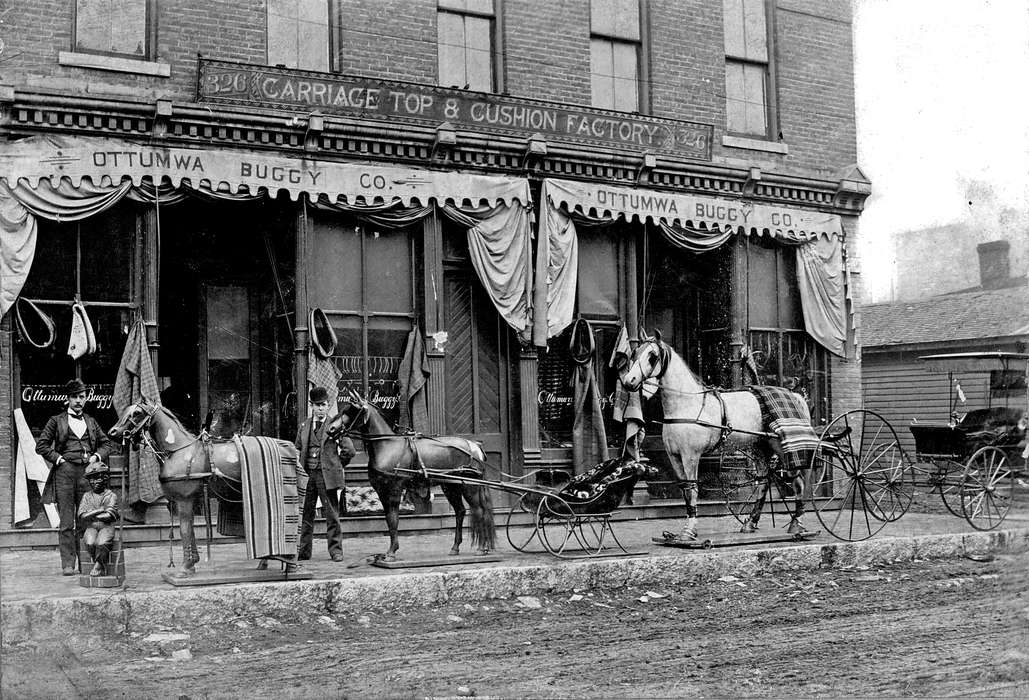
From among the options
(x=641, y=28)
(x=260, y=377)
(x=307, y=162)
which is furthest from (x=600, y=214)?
(x=260, y=377)

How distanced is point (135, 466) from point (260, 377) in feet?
10.1

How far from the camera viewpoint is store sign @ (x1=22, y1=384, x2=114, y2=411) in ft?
38.9

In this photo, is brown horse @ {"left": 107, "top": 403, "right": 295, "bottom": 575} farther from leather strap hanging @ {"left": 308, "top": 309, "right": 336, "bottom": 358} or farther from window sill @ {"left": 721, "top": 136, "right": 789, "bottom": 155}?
window sill @ {"left": 721, "top": 136, "right": 789, "bottom": 155}

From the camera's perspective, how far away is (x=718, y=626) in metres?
9.18

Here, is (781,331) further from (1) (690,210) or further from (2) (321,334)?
(2) (321,334)

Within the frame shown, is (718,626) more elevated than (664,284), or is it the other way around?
(664,284)

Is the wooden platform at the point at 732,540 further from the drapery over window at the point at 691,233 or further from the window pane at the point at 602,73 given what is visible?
the window pane at the point at 602,73

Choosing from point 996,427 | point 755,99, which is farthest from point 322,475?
point 755,99

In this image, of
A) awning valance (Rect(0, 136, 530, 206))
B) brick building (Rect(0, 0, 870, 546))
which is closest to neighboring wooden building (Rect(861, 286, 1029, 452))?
brick building (Rect(0, 0, 870, 546))

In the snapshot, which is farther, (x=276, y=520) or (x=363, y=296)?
(x=363, y=296)

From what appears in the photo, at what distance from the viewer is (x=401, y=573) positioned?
986 centimetres

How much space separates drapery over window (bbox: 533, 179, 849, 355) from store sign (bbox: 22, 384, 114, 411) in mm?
5855

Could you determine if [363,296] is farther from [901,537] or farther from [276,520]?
[901,537]

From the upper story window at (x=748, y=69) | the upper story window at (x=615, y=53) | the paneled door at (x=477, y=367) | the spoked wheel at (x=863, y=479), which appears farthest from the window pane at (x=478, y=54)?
the spoked wheel at (x=863, y=479)
